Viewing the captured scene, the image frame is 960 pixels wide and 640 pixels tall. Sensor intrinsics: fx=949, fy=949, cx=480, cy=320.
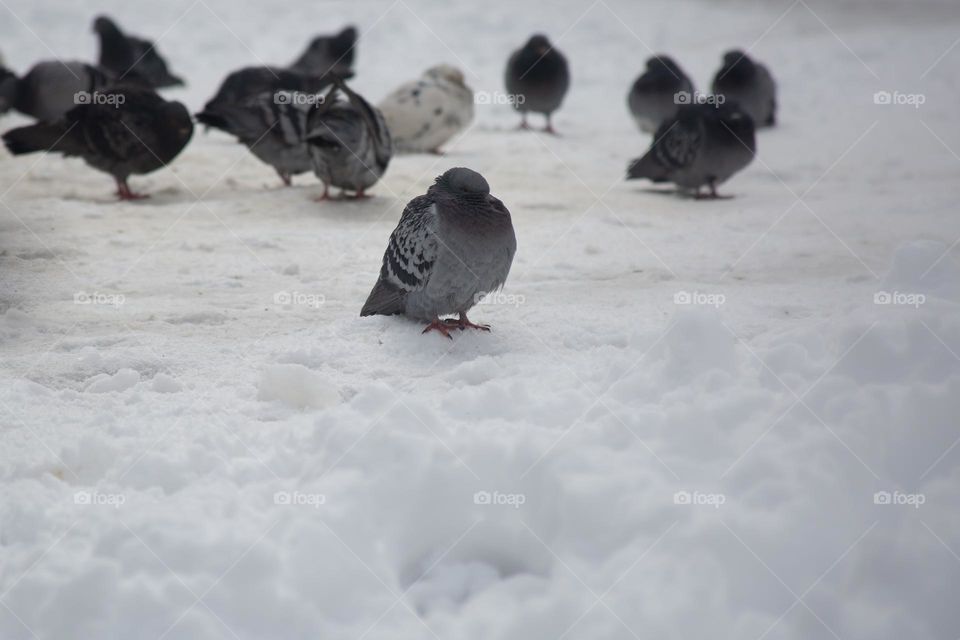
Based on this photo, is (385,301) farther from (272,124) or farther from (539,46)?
(539,46)

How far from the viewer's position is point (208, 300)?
4656mm

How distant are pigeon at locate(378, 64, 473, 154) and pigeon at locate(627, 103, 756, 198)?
1984 millimetres

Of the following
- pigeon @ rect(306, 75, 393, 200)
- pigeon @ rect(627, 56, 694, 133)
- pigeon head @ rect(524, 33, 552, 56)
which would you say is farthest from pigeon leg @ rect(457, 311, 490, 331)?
pigeon head @ rect(524, 33, 552, 56)

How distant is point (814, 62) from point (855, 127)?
3529 mm

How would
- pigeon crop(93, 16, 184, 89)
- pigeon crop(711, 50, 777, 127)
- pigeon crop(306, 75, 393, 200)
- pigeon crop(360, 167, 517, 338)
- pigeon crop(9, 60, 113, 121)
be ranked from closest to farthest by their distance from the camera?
1. pigeon crop(360, 167, 517, 338)
2. pigeon crop(306, 75, 393, 200)
3. pigeon crop(9, 60, 113, 121)
4. pigeon crop(711, 50, 777, 127)
5. pigeon crop(93, 16, 184, 89)

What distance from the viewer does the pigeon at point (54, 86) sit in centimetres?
911

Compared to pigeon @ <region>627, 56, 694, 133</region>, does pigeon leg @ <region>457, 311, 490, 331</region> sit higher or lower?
lower

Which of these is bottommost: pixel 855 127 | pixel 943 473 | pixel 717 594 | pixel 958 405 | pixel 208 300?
pixel 208 300

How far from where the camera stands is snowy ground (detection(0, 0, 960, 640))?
8.32 feet

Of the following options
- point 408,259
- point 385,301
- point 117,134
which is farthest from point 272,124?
point 408,259

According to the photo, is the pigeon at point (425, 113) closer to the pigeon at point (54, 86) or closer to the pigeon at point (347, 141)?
the pigeon at point (347, 141)

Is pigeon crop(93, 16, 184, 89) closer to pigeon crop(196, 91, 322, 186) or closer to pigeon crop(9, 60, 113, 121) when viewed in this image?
pigeon crop(9, 60, 113, 121)

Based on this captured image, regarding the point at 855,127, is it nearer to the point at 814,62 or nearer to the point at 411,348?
the point at 814,62

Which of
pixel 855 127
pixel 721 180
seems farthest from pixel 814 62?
pixel 721 180
